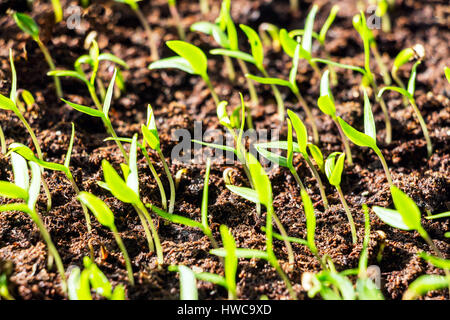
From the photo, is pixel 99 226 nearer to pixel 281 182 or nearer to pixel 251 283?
pixel 251 283

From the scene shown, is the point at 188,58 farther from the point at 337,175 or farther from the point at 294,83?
the point at 337,175

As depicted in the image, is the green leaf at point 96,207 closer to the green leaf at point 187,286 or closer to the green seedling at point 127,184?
the green seedling at point 127,184

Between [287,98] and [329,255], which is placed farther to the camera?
[287,98]

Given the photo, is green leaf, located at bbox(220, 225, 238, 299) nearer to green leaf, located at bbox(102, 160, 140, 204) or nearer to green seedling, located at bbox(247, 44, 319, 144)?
green leaf, located at bbox(102, 160, 140, 204)

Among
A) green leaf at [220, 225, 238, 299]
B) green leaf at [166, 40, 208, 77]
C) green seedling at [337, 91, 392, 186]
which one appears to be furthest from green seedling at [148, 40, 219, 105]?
green leaf at [220, 225, 238, 299]

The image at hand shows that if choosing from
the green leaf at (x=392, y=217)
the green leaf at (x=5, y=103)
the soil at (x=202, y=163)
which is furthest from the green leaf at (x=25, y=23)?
the green leaf at (x=392, y=217)
